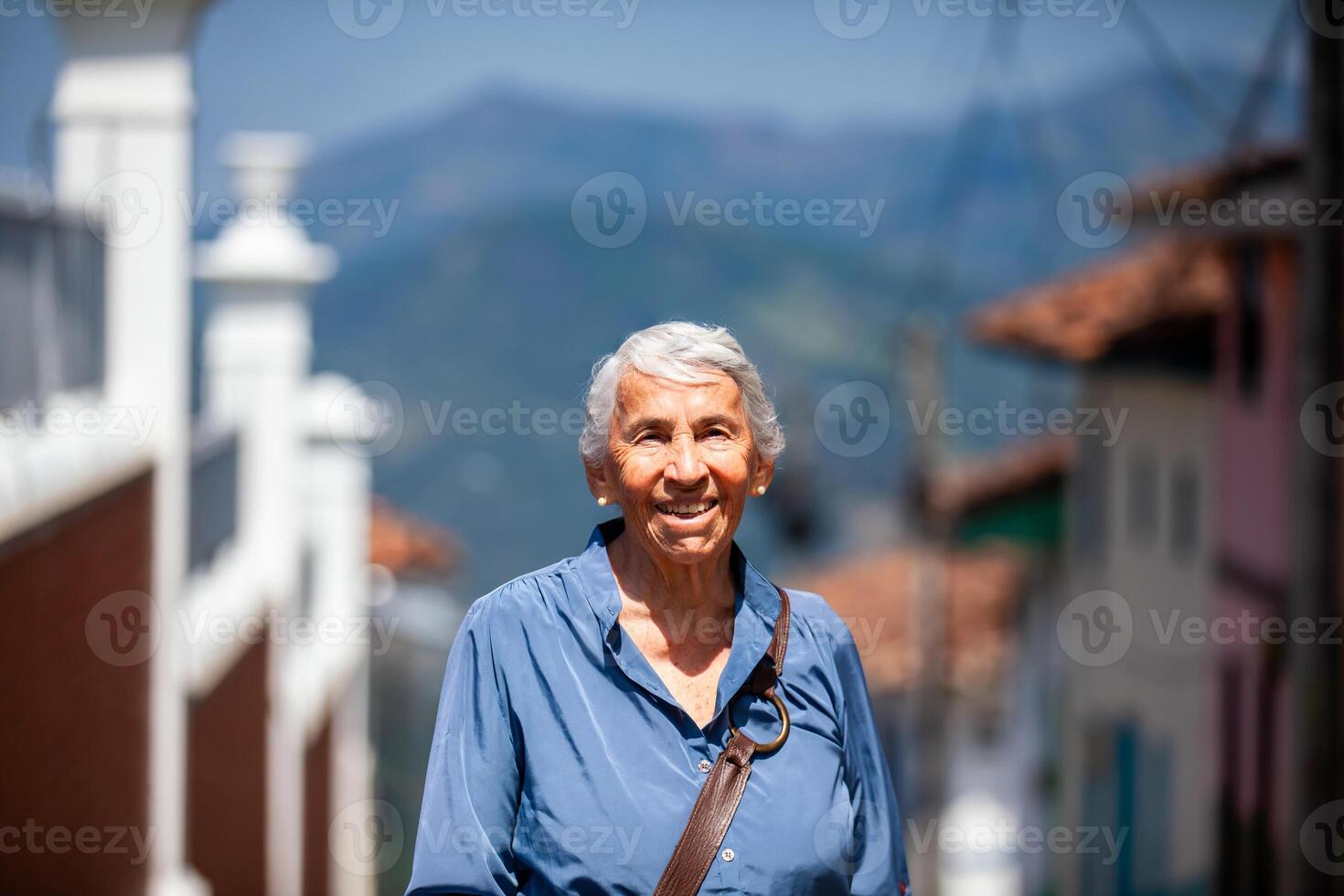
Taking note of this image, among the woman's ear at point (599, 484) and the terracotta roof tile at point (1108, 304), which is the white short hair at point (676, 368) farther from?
the terracotta roof tile at point (1108, 304)

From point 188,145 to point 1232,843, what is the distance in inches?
436

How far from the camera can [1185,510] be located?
15.8 m

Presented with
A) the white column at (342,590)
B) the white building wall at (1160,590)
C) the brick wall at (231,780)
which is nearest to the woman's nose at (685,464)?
the brick wall at (231,780)

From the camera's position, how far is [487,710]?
261cm

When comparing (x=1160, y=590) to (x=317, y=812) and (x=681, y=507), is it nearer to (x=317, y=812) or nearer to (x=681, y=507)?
(x=317, y=812)

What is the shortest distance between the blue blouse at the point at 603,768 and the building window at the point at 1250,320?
11353mm

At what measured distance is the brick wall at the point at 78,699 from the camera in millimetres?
4492

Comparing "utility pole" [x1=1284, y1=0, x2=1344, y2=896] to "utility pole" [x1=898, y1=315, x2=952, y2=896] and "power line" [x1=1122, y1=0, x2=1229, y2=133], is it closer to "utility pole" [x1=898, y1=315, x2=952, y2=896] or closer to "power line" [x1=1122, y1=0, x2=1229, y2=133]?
"power line" [x1=1122, y1=0, x2=1229, y2=133]

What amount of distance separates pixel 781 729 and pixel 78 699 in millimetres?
3255

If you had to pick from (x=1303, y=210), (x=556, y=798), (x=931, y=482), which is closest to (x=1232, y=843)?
(x=931, y=482)

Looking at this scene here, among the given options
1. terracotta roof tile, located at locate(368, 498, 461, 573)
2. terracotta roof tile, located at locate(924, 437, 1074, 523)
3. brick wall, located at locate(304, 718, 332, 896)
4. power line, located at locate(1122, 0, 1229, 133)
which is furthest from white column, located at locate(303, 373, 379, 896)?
terracotta roof tile, located at locate(924, 437, 1074, 523)

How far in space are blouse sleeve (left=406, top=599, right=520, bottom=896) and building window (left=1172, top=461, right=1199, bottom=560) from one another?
13986 millimetres

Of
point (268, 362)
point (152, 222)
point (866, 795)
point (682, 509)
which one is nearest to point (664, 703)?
point (682, 509)

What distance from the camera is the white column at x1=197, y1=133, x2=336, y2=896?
9391 millimetres
